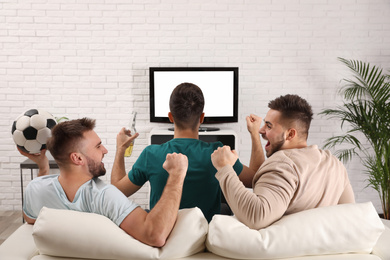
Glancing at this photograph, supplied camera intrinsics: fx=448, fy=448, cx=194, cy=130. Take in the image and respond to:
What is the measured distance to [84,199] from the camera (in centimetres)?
167

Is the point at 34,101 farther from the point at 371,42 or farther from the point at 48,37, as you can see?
the point at 371,42

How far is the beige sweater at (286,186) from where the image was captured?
1.56 metres

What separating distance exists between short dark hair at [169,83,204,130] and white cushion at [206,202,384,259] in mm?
713

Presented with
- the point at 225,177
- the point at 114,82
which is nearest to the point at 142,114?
the point at 114,82

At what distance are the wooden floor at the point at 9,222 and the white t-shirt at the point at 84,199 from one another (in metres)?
2.62

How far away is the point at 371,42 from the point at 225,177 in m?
3.97

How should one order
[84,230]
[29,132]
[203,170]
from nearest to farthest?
[84,230] < [203,170] < [29,132]

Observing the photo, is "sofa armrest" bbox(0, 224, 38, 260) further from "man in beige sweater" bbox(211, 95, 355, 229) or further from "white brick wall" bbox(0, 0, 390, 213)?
"white brick wall" bbox(0, 0, 390, 213)

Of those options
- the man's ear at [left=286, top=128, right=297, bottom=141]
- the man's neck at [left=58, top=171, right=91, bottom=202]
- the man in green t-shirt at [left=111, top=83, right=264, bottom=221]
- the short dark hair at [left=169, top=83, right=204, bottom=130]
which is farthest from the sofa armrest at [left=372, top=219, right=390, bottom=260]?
the man's neck at [left=58, top=171, right=91, bottom=202]

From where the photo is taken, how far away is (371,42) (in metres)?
4.97

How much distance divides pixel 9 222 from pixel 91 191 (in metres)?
3.37

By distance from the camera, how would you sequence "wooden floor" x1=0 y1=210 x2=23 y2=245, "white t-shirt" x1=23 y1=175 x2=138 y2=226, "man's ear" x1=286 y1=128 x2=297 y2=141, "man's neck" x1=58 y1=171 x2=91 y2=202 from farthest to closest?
"wooden floor" x1=0 y1=210 x2=23 y2=245 < "man's ear" x1=286 y1=128 x2=297 y2=141 < "man's neck" x1=58 y1=171 x2=91 y2=202 < "white t-shirt" x1=23 y1=175 x2=138 y2=226

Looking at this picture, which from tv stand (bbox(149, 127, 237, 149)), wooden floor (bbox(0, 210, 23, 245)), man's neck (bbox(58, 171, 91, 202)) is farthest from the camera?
tv stand (bbox(149, 127, 237, 149))

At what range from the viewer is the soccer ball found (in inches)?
95.4
